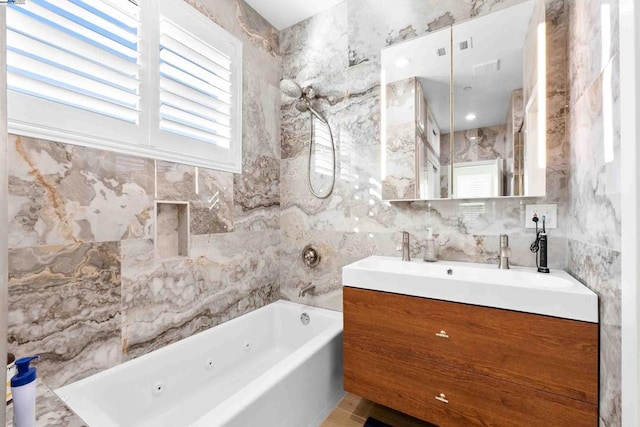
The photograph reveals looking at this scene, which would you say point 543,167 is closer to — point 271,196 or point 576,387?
point 576,387

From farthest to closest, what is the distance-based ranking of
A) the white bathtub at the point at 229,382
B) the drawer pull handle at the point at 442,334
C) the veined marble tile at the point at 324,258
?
1. the veined marble tile at the point at 324,258
2. the drawer pull handle at the point at 442,334
3. the white bathtub at the point at 229,382

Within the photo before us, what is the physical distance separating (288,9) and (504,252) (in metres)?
2.25

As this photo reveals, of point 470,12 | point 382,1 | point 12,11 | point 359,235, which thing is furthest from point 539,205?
point 12,11

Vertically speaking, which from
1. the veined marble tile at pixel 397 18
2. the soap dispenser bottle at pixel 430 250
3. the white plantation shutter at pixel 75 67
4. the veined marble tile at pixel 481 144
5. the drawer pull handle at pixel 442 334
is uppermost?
the veined marble tile at pixel 397 18

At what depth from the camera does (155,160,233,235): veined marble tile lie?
162 cm

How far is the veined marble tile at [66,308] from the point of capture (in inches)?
44.1

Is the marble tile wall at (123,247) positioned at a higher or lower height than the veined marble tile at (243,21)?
lower

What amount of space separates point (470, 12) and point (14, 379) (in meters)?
2.47

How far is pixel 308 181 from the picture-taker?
230 cm

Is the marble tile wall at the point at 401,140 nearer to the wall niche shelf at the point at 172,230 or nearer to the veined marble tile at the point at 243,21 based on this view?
the veined marble tile at the point at 243,21

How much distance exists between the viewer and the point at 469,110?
167 centimetres

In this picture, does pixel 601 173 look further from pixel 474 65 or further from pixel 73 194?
pixel 73 194

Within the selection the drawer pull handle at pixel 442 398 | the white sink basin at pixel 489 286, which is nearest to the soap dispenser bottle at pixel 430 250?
the white sink basin at pixel 489 286

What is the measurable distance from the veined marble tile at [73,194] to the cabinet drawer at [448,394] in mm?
1331
